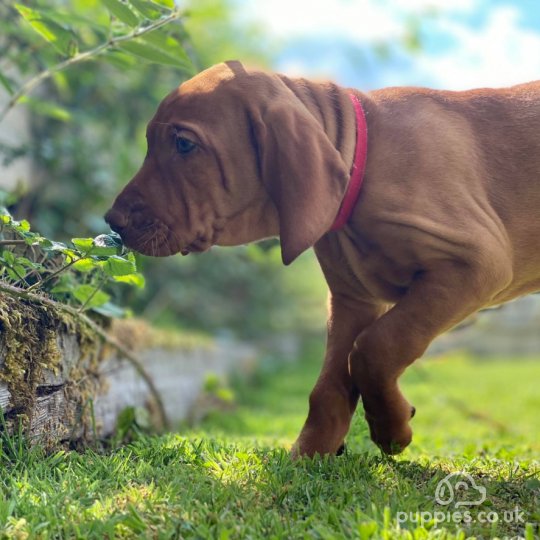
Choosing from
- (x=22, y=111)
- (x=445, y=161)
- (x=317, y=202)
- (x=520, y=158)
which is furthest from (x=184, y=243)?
(x=22, y=111)

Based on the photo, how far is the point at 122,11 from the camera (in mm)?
2639

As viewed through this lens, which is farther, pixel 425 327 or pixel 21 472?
pixel 425 327

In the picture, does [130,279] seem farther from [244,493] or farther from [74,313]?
[244,493]

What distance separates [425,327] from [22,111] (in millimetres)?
4156

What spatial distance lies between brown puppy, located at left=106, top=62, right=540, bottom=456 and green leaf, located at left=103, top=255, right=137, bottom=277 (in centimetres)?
16

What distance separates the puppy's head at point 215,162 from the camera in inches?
89.6

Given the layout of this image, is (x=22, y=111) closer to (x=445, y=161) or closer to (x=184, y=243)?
(x=184, y=243)

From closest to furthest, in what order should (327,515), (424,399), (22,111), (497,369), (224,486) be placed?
(327,515) → (224,486) → (22,111) → (424,399) → (497,369)

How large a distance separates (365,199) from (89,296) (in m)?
1.00

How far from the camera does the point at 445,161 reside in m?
2.39

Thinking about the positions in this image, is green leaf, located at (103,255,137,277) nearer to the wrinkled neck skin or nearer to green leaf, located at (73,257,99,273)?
green leaf, located at (73,257,99,273)

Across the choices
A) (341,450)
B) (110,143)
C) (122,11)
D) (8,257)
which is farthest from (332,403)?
(110,143)

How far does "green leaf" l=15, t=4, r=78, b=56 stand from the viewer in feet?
9.20

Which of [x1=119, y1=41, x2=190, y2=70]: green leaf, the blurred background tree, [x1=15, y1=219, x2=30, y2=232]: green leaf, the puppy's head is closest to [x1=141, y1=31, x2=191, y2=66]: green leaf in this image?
[x1=119, y1=41, x2=190, y2=70]: green leaf
